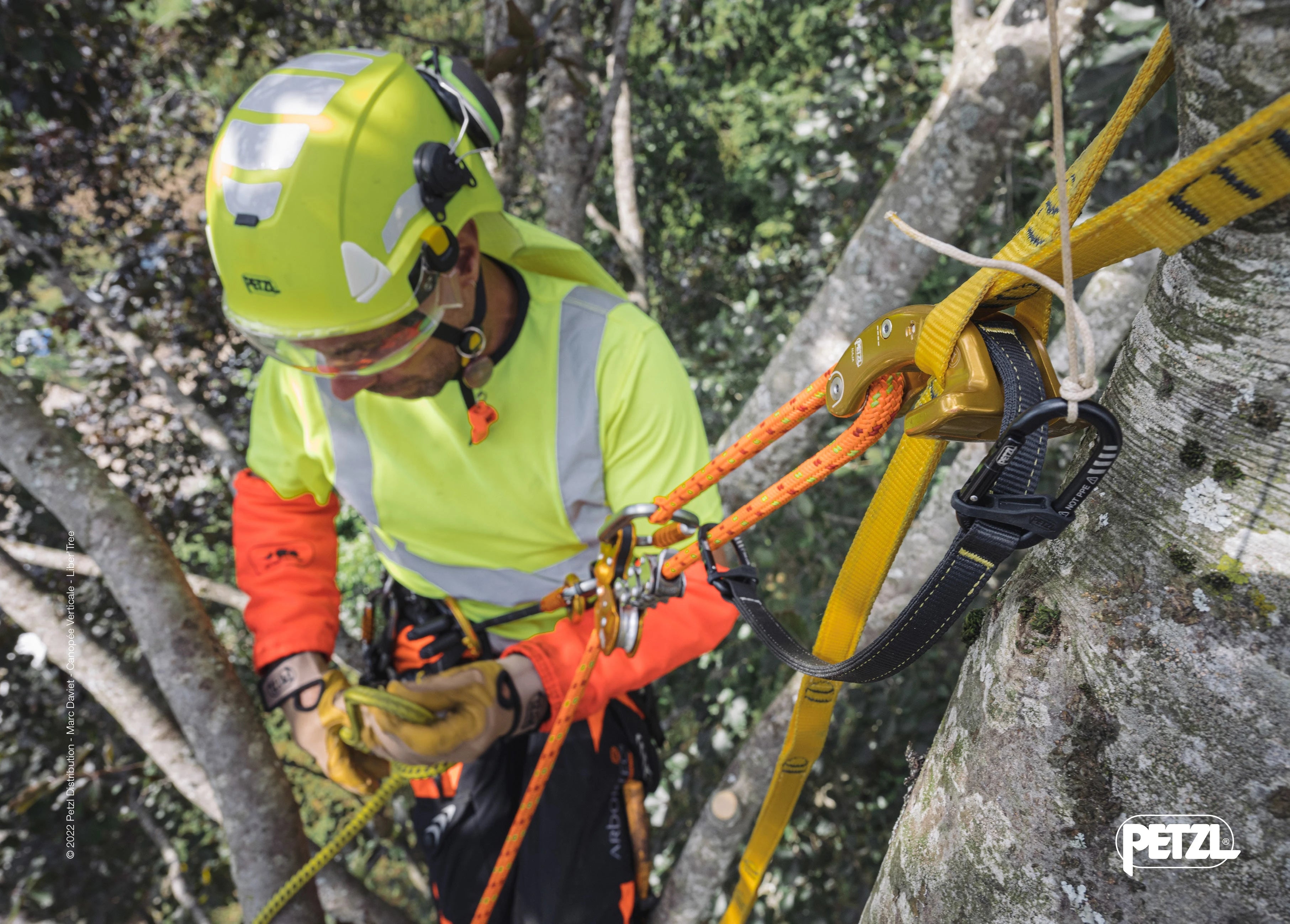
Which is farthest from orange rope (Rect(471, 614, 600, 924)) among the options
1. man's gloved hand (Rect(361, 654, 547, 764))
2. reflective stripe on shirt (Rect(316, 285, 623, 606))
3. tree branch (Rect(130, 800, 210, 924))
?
tree branch (Rect(130, 800, 210, 924))

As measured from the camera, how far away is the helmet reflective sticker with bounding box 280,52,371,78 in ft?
5.30

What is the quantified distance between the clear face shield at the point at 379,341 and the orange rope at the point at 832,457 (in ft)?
3.07

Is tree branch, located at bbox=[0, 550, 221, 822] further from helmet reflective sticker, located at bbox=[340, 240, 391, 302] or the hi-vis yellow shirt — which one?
helmet reflective sticker, located at bbox=[340, 240, 391, 302]

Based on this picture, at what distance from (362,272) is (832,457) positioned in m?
1.11

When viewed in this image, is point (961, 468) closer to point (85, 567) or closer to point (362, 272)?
point (362, 272)

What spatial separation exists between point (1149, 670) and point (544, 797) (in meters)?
1.68

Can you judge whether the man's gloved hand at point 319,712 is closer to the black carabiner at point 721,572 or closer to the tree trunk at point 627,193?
the black carabiner at point 721,572

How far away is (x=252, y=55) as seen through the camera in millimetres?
4754

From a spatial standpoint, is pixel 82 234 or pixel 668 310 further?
pixel 668 310

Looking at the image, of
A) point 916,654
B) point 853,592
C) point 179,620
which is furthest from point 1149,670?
point 179,620

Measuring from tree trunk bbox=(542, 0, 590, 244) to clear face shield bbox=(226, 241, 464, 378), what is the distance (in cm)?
138

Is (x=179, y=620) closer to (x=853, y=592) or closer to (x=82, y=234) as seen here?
(x=853, y=592)

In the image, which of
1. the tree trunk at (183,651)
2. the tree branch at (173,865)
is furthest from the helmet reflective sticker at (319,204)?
the tree branch at (173,865)

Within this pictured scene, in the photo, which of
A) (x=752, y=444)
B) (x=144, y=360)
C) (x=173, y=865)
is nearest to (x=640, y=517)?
(x=752, y=444)
